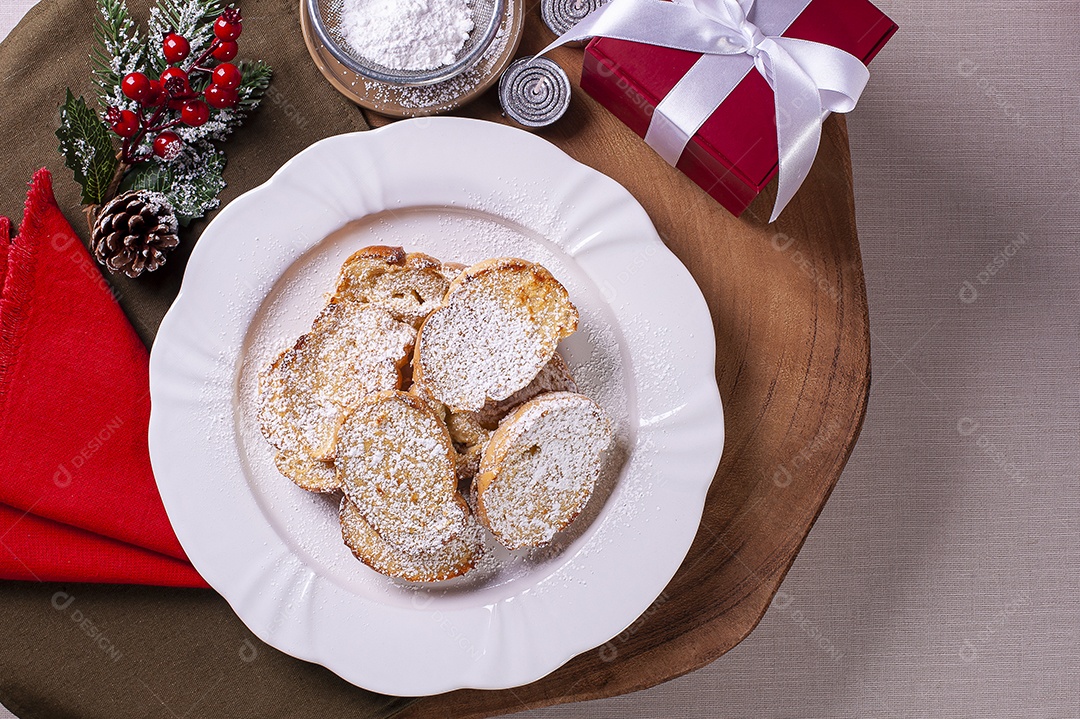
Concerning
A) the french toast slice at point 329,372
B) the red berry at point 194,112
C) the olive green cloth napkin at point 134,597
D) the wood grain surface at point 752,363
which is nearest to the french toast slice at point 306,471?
the french toast slice at point 329,372

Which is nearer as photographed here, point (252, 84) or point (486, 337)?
point (486, 337)

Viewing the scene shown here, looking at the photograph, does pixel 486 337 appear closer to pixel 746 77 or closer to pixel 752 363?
pixel 752 363

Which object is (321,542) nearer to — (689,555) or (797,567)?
(689,555)

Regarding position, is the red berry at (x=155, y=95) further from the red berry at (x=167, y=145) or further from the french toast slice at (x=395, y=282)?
the french toast slice at (x=395, y=282)

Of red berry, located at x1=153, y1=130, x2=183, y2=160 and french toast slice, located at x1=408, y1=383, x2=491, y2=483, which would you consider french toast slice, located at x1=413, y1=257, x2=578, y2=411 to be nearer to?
french toast slice, located at x1=408, y1=383, x2=491, y2=483

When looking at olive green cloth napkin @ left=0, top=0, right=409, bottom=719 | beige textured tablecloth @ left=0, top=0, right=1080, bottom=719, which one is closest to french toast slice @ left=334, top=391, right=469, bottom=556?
olive green cloth napkin @ left=0, top=0, right=409, bottom=719

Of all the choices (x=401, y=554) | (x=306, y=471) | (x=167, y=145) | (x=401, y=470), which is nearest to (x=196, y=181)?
(x=167, y=145)
